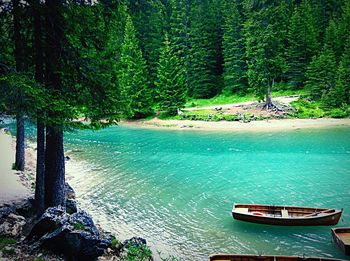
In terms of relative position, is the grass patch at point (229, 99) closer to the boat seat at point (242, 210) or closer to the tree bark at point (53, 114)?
the boat seat at point (242, 210)

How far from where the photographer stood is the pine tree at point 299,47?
53.3 meters

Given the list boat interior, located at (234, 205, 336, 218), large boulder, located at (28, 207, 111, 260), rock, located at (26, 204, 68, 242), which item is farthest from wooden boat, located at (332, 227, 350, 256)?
rock, located at (26, 204, 68, 242)

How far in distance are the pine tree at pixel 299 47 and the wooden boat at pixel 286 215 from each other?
4318 centimetres

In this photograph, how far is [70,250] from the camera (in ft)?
29.1

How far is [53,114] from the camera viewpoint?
369 inches

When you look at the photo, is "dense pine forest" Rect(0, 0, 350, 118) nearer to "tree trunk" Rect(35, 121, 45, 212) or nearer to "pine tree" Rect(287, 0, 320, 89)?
"pine tree" Rect(287, 0, 320, 89)

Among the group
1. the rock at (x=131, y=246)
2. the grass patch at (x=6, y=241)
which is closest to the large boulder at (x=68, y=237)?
the grass patch at (x=6, y=241)

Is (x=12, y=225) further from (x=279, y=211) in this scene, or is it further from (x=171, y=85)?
(x=171, y=85)

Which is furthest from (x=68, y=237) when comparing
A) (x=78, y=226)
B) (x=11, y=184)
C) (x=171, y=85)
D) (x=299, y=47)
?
(x=299, y=47)

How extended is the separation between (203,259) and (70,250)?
186 inches

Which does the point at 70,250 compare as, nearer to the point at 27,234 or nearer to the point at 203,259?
the point at 27,234

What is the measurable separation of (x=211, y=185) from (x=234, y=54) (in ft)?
141

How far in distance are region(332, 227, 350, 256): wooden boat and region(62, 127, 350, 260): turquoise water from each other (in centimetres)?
28

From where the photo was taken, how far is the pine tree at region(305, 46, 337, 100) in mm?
44438
